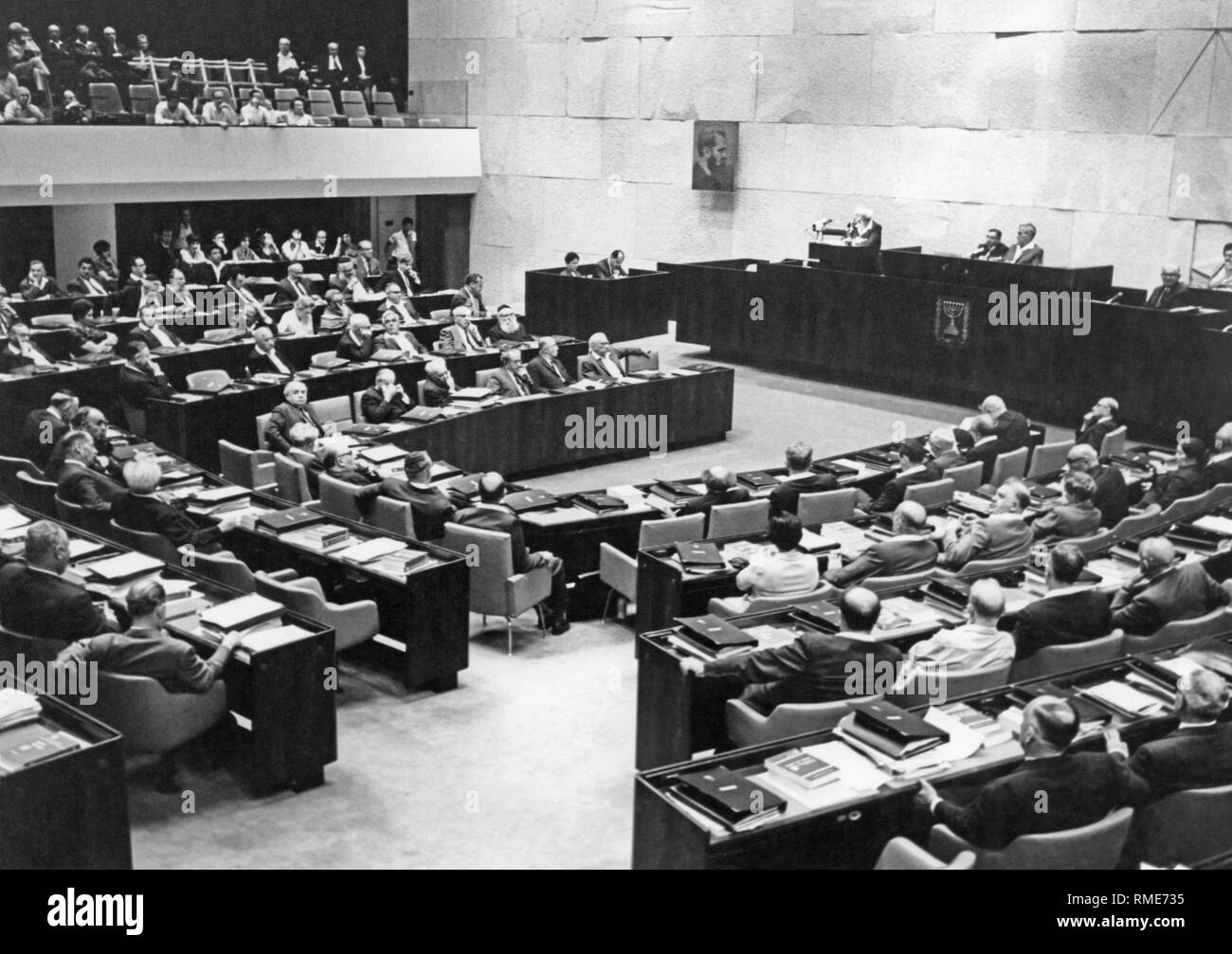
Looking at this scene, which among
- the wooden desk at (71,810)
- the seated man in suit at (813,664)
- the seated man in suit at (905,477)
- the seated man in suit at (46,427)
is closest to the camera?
the wooden desk at (71,810)

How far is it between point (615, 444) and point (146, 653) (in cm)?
670

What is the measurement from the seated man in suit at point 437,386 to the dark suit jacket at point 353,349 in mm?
1175

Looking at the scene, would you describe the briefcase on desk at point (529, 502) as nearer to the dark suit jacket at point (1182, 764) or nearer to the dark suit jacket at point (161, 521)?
the dark suit jacket at point (161, 521)

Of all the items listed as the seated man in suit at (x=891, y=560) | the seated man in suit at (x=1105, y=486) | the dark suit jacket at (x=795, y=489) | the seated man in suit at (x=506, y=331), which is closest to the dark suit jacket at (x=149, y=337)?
the seated man in suit at (x=506, y=331)

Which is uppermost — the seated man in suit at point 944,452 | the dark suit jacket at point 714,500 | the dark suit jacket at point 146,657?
the seated man in suit at point 944,452

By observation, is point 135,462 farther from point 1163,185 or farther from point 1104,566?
point 1163,185

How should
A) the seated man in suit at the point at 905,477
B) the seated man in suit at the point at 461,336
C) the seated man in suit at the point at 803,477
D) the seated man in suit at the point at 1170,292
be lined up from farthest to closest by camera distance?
the seated man in suit at the point at 1170,292
the seated man in suit at the point at 461,336
the seated man in suit at the point at 803,477
the seated man in suit at the point at 905,477

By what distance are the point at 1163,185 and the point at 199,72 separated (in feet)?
43.6

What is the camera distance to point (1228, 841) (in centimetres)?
470

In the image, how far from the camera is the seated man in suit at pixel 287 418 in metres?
9.74

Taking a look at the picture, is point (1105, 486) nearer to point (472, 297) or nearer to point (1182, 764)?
point (1182, 764)

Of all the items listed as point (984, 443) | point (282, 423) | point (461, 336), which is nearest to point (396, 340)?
point (461, 336)

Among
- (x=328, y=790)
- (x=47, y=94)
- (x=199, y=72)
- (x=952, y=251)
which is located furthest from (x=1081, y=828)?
(x=199, y=72)

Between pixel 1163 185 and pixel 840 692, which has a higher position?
pixel 1163 185
